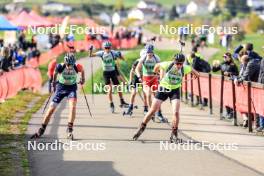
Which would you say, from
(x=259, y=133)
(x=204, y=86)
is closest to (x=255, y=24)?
(x=204, y=86)

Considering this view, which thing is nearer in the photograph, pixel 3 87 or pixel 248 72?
pixel 248 72

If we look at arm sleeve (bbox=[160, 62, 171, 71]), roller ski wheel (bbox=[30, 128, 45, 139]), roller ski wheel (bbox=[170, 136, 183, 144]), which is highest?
arm sleeve (bbox=[160, 62, 171, 71])

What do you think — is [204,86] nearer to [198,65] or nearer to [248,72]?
[198,65]

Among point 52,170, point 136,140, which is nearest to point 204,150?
point 136,140

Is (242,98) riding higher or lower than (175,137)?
higher

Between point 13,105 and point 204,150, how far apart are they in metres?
10.5

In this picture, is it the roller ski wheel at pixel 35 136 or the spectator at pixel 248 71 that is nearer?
the roller ski wheel at pixel 35 136

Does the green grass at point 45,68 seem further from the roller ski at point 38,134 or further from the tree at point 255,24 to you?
the tree at point 255,24

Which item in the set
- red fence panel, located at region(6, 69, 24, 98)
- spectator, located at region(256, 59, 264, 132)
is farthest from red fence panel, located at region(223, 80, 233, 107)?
red fence panel, located at region(6, 69, 24, 98)

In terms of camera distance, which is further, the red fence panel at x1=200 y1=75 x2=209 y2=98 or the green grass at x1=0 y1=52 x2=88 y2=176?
the red fence panel at x1=200 y1=75 x2=209 y2=98

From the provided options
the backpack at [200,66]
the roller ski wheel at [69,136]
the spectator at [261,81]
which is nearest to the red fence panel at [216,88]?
the backpack at [200,66]

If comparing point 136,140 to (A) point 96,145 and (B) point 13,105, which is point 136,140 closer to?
(A) point 96,145

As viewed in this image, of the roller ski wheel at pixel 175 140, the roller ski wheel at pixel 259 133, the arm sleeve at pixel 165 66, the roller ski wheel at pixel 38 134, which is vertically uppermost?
the arm sleeve at pixel 165 66

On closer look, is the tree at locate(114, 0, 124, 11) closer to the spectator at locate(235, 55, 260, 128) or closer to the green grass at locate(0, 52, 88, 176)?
the green grass at locate(0, 52, 88, 176)
